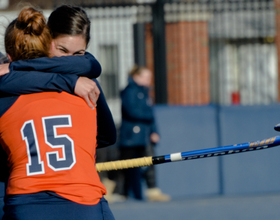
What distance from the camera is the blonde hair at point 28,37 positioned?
187 cm

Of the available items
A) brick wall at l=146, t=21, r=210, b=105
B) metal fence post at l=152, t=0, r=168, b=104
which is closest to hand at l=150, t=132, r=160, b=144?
metal fence post at l=152, t=0, r=168, b=104

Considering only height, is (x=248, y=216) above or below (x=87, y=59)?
below

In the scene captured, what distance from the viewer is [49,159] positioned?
68.7 inches

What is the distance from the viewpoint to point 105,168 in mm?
2385

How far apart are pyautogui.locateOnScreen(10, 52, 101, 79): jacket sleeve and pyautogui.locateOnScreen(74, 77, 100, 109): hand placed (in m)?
0.06

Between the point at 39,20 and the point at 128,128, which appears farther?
the point at 128,128

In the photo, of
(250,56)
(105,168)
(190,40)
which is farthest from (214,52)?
(105,168)

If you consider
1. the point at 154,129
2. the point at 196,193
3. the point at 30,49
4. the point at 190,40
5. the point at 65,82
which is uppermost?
the point at 30,49

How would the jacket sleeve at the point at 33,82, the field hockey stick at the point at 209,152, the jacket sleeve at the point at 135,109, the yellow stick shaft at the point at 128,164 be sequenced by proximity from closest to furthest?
the jacket sleeve at the point at 33,82 < the field hockey stick at the point at 209,152 < the yellow stick shaft at the point at 128,164 < the jacket sleeve at the point at 135,109

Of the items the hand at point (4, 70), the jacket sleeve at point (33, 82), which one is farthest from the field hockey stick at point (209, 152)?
Result: the hand at point (4, 70)

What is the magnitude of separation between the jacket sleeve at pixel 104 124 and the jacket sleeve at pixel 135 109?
3843 millimetres

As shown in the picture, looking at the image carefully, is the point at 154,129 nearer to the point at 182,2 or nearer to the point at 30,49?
the point at 182,2

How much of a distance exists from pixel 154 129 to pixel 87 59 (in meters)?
4.15

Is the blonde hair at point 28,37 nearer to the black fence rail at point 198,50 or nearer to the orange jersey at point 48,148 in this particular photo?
the orange jersey at point 48,148
